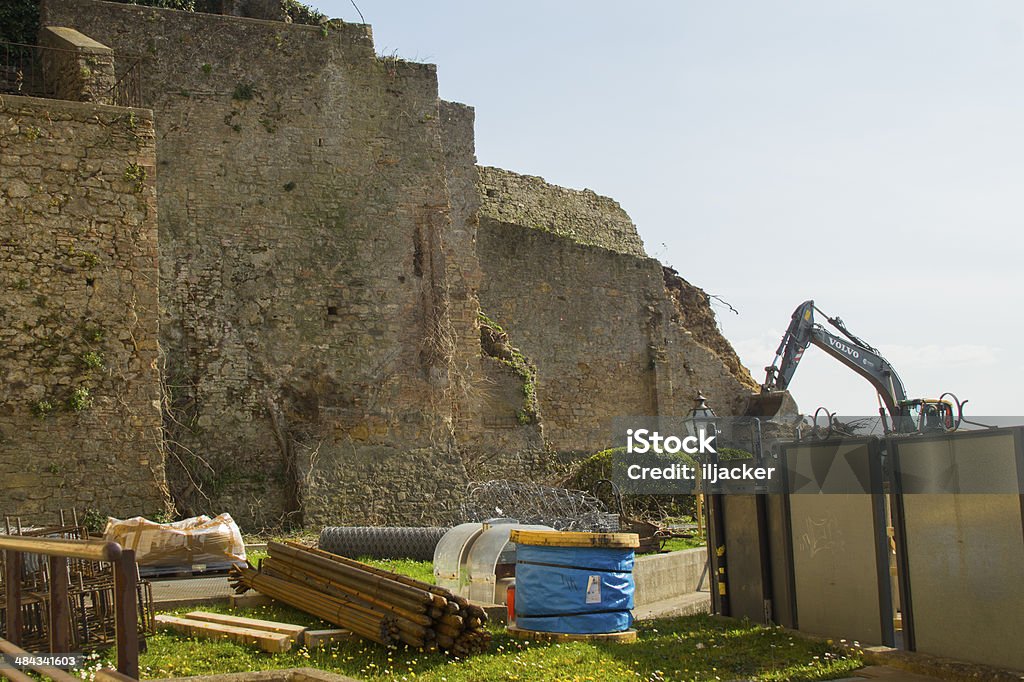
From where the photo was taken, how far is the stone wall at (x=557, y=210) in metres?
23.1

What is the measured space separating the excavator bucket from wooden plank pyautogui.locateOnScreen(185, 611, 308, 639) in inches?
798

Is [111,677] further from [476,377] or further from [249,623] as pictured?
[476,377]

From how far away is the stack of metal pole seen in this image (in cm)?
717

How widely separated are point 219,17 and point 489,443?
842 centimetres

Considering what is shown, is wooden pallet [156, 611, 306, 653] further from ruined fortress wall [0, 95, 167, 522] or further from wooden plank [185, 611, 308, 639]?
ruined fortress wall [0, 95, 167, 522]

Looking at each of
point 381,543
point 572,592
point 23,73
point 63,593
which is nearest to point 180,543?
point 381,543

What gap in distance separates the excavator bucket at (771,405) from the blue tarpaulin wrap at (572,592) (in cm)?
1912

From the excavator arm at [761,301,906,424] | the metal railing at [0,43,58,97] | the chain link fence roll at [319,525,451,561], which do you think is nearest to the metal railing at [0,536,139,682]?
the chain link fence roll at [319,525,451,561]

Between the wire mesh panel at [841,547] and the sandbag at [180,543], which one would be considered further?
the sandbag at [180,543]

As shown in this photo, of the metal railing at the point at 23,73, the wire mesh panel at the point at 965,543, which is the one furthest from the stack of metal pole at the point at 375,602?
the metal railing at the point at 23,73

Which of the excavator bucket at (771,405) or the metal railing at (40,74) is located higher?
the metal railing at (40,74)

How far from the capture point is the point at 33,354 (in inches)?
440

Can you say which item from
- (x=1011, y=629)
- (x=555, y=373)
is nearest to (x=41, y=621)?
(x=1011, y=629)

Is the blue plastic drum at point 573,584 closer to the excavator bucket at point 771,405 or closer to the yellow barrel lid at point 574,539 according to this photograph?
the yellow barrel lid at point 574,539
